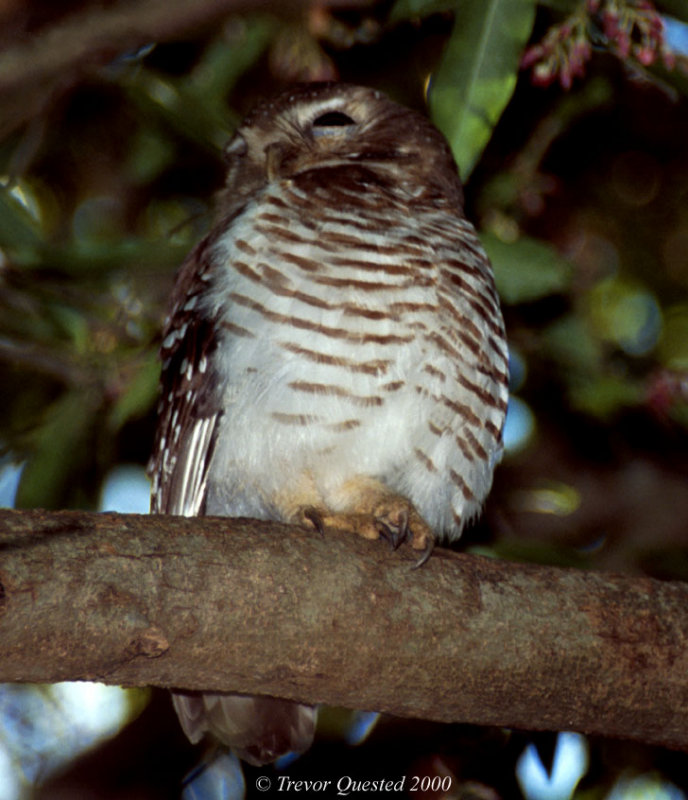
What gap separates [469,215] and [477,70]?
1.39 m

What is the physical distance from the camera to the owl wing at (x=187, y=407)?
261 centimetres

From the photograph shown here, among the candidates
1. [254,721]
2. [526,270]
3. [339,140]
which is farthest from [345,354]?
[339,140]

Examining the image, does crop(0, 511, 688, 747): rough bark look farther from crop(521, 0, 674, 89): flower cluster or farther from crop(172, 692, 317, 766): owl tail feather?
crop(521, 0, 674, 89): flower cluster

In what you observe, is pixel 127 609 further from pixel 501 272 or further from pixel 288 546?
pixel 501 272

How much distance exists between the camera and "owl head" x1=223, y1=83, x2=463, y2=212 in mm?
3121

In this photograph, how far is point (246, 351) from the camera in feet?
8.26

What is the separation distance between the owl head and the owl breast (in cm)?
36

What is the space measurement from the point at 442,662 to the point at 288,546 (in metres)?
0.38

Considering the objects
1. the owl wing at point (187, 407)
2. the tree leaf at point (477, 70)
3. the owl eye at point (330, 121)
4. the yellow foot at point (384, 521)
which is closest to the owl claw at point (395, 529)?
the yellow foot at point (384, 521)

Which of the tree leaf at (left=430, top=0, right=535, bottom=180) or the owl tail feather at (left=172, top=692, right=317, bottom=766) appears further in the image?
the owl tail feather at (left=172, top=692, right=317, bottom=766)

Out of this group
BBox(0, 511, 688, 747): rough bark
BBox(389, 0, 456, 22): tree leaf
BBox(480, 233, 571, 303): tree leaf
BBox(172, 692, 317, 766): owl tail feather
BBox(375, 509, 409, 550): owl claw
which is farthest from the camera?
BBox(480, 233, 571, 303): tree leaf

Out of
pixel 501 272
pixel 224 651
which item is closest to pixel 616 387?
pixel 501 272

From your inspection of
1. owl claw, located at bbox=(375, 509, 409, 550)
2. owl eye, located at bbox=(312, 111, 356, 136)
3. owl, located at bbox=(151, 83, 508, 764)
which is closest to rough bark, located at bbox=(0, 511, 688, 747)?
owl claw, located at bbox=(375, 509, 409, 550)

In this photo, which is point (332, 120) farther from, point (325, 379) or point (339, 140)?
point (325, 379)
